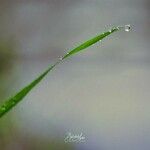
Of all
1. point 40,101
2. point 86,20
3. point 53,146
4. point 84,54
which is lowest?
point 53,146

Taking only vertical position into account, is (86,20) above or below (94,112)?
above

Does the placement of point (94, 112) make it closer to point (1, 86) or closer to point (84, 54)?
point (84, 54)

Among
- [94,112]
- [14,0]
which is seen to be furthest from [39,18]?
[94,112]

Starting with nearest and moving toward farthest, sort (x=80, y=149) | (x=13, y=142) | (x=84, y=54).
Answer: (x=80, y=149), (x=13, y=142), (x=84, y=54)

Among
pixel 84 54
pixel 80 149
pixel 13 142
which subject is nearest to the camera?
pixel 80 149

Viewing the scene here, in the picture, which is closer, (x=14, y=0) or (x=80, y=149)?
(x=80, y=149)

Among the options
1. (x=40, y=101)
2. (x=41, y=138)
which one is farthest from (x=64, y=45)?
(x=41, y=138)
